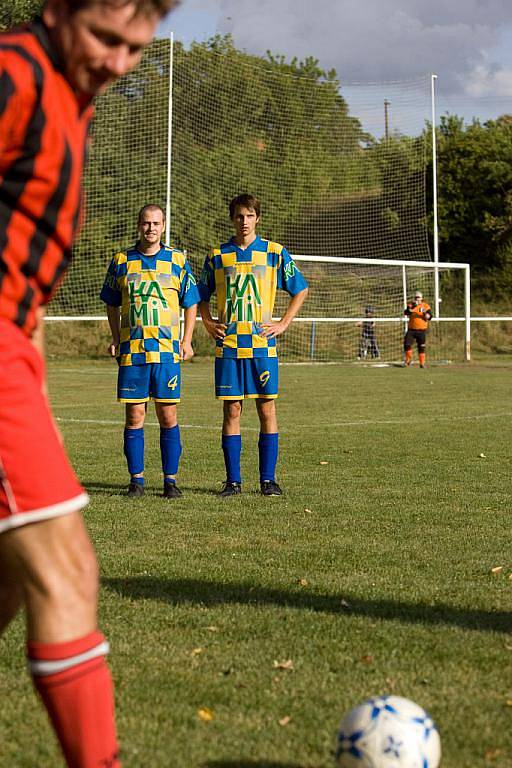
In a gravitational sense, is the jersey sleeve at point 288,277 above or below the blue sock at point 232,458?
above

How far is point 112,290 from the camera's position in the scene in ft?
27.2

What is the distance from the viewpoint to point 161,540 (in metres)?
6.27

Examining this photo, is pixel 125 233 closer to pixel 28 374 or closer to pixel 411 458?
pixel 411 458

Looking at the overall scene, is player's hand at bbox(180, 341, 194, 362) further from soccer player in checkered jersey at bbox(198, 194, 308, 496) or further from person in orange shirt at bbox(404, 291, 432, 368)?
person in orange shirt at bbox(404, 291, 432, 368)

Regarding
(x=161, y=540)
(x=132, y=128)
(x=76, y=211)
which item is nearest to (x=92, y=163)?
(x=132, y=128)

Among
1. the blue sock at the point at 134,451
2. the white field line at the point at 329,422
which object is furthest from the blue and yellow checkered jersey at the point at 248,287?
the white field line at the point at 329,422

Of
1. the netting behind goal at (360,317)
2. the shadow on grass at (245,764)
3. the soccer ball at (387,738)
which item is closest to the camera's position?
the soccer ball at (387,738)

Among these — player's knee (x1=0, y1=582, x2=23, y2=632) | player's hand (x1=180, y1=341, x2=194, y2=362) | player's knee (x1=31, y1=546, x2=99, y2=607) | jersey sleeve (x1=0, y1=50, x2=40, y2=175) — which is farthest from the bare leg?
player's hand (x1=180, y1=341, x2=194, y2=362)

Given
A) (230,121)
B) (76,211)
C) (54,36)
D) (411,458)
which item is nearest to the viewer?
(54,36)

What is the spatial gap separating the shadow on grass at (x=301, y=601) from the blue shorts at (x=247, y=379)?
123 inches

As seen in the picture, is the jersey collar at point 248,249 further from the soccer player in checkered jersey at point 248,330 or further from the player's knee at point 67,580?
the player's knee at point 67,580

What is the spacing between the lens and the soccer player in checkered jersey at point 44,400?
89.4 inches

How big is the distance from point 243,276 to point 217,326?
44 centimetres

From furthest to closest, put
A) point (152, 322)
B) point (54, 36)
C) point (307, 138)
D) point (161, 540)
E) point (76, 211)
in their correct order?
point (307, 138) < point (152, 322) < point (161, 540) < point (76, 211) < point (54, 36)
